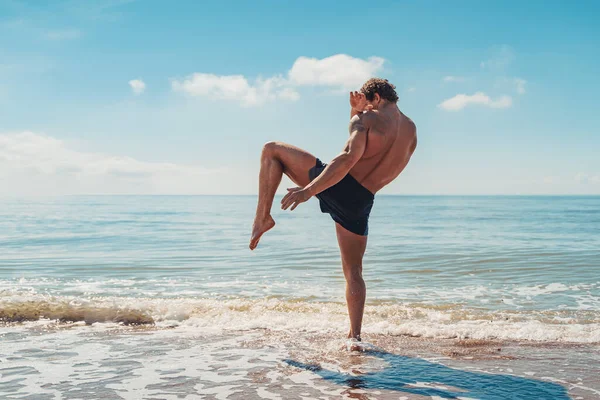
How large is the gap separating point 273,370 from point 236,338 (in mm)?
1177

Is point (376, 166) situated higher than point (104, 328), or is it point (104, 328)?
point (376, 166)

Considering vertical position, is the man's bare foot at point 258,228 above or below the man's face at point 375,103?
below

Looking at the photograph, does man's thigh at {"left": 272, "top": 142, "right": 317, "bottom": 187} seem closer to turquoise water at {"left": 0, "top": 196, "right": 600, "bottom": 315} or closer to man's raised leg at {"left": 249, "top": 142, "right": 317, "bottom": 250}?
man's raised leg at {"left": 249, "top": 142, "right": 317, "bottom": 250}

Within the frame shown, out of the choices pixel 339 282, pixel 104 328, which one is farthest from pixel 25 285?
pixel 339 282

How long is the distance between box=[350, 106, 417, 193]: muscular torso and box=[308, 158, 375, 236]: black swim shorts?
0.24 feet

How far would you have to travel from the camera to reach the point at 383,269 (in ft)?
37.2

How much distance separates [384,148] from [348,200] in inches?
21.1

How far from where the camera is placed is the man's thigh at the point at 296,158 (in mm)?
4480

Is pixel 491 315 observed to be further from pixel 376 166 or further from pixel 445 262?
pixel 445 262

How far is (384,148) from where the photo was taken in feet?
14.8

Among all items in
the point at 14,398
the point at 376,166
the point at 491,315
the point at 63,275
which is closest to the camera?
the point at 14,398

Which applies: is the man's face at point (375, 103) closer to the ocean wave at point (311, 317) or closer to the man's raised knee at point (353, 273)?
the man's raised knee at point (353, 273)

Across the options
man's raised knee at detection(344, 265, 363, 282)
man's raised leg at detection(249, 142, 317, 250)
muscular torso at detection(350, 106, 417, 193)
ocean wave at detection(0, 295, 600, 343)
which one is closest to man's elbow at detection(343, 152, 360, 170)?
muscular torso at detection(350, 106, 417, 193)

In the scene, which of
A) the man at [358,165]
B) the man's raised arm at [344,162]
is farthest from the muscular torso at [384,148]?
the man's raised arm at [344,162]
